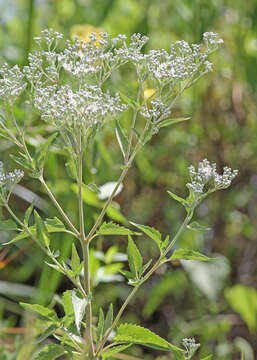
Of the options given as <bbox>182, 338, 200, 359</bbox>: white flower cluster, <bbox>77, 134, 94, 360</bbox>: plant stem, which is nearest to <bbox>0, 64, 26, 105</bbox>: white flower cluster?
<bbox>77, 134, 94, 360</bbox>: plant stem

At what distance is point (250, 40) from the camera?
5.64 ft

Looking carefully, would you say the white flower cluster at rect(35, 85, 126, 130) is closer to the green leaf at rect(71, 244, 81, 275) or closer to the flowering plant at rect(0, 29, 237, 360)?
the flowering plant at rect(0, 29, 237, 360)

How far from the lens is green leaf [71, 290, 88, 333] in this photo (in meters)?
0.56

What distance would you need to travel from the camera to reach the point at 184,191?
1.59 m

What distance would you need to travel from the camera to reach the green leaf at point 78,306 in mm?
560

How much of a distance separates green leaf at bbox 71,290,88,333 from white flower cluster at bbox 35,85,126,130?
7.4 inches

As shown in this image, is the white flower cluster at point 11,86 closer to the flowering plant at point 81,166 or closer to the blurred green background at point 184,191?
the flowering plant at point 81,166

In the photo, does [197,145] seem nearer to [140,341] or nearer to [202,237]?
[202,237]

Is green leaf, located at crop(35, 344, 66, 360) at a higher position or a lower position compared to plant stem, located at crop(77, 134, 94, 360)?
lower

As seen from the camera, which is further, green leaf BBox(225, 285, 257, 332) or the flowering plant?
green leaf BBox(225, 285, 257, 332)

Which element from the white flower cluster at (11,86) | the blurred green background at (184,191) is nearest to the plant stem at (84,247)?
the white flower cluster at (11,86)

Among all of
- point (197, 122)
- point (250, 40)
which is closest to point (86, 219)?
point (197, 122)

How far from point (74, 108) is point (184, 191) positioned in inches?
41.4

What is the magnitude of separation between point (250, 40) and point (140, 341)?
4.42 ft
